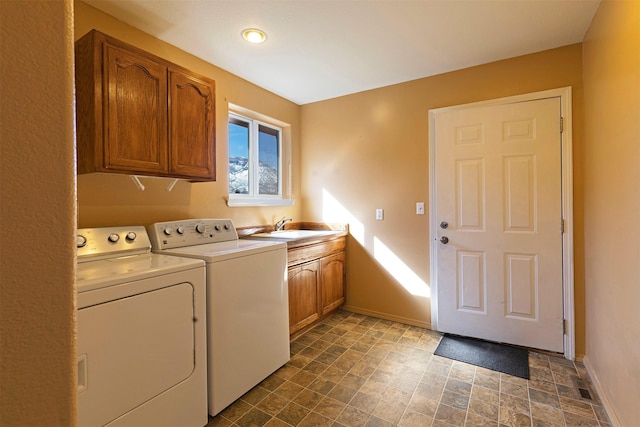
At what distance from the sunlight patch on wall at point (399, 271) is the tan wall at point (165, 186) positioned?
1.08 m

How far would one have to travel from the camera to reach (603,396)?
171 cm

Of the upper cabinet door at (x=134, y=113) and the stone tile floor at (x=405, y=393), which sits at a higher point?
the upper cabinet door at (x=134, y=113)

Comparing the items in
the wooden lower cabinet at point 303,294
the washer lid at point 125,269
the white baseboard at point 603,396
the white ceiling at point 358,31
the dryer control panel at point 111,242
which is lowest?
the white baseboard at point 603,396

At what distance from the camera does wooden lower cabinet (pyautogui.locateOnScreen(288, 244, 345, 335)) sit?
2479mm

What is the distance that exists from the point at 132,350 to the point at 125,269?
0.35 m

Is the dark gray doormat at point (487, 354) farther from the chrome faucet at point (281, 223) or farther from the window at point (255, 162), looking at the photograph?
the window at point (255, 162)

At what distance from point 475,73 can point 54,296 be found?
117 inches

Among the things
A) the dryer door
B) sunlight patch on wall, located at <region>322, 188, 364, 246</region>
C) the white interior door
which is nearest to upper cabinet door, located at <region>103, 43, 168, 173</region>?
the dryer door

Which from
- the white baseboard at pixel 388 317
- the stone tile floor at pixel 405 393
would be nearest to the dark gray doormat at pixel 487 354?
the stone tile floor at pixel 405 393

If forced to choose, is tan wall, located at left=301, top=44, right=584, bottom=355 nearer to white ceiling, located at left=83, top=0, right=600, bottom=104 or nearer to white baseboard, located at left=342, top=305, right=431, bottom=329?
white baseboard, located at left=342, top=305, right=431, bottom=329

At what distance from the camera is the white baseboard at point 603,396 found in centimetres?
152

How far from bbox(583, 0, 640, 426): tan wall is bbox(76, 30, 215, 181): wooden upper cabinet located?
2341 mm

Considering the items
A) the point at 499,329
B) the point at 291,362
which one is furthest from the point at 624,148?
the point at 291,362

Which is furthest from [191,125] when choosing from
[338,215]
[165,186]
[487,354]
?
[487,354]
